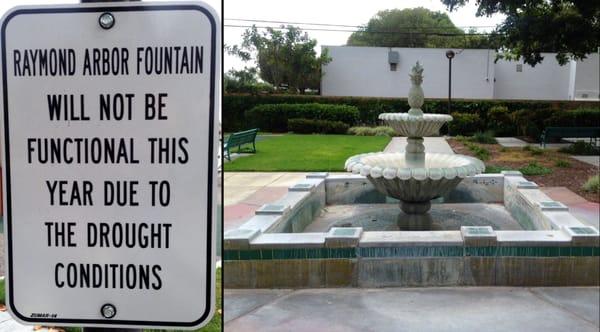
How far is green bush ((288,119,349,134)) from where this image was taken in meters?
6.88

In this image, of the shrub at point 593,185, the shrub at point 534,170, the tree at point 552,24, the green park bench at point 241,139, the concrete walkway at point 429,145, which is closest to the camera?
the tree at point 552,24

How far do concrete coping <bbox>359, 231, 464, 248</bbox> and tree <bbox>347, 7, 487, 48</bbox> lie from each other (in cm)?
229

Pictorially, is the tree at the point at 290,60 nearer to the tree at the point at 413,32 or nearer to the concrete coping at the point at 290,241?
the tree at the point at 413,32

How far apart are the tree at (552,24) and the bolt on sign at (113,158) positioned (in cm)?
321

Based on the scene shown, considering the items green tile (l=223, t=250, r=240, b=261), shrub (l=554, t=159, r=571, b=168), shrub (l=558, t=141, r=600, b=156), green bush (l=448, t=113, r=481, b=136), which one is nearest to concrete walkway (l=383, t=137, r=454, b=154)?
green bush (l=448, t=113, r=481, b=136)

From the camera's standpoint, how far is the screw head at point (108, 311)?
74 cm

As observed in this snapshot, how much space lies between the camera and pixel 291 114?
23.4ft

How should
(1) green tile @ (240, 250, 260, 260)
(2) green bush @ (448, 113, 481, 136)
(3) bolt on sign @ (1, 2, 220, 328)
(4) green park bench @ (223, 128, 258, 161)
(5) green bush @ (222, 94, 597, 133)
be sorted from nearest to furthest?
(3) bolt on sign @ (1, 2, 220, 328) → (1) green tile @ (240, 250, 260, 260) → (5) green bush @ (222, 94, 597, 133) → (2) green bush @ (448, 113, 481, 136) → (4) green park bench @ (223, 128, 258, 161)

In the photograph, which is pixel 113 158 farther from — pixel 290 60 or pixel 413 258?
pixel 290 60

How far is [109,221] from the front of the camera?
722 mm

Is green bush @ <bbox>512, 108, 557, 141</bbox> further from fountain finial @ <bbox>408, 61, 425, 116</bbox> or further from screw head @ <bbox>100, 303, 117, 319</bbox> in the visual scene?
screw head @ <bbox>100, 303, 117, 319</bbox>

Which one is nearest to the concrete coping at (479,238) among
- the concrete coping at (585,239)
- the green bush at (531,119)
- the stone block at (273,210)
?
the concrete coping at (585,239)

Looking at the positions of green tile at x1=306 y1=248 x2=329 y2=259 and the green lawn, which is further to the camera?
the green lawn

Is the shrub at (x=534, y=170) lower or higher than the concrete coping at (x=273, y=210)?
higher
